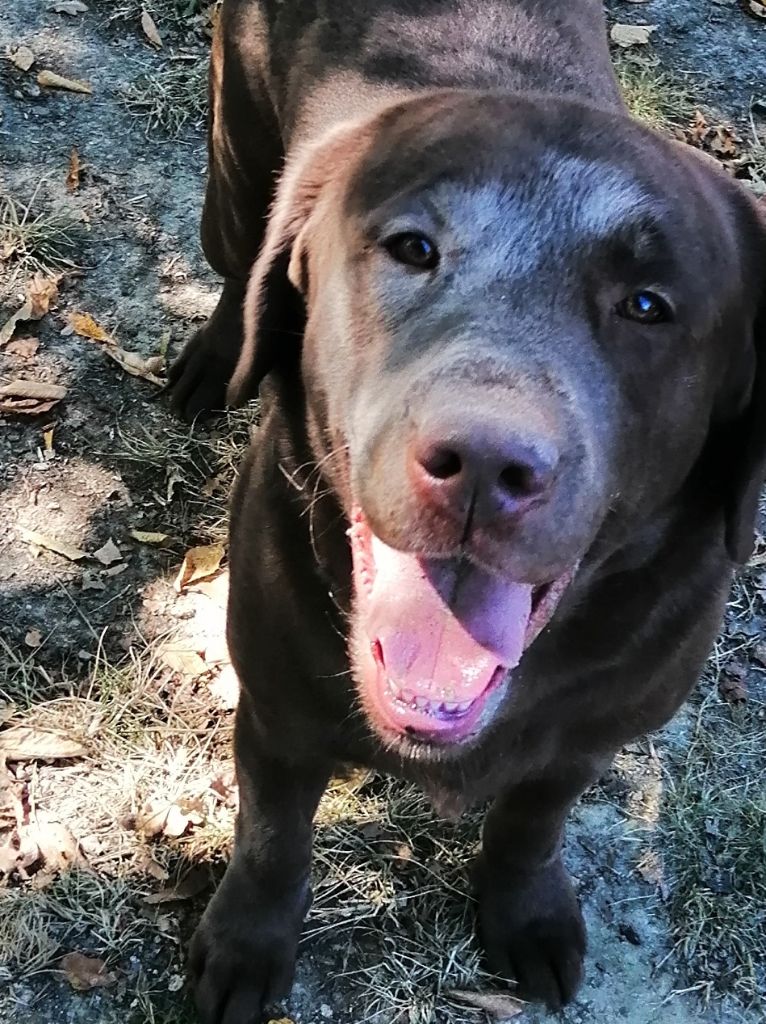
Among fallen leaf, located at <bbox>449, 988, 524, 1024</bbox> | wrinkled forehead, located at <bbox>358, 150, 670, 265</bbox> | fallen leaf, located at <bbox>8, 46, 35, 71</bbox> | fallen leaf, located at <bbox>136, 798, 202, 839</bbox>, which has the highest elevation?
wrinkled forehead, located at <bbox>358, 150, 670, 265</bbox>

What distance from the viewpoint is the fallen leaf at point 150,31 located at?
460 centimetres

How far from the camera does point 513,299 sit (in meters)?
1.84

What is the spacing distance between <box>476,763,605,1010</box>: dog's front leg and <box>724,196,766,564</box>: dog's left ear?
34.5 inches

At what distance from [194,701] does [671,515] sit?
4.94 feet

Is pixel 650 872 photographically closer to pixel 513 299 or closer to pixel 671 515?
pixel 671 515

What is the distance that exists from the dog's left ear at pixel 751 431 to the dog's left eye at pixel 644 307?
0.25m

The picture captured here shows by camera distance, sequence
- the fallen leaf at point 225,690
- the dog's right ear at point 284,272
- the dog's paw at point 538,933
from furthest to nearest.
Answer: the fallen leaf at point 225,690, the dog's paw at point 538,933, the dog's right ear at point 284,272

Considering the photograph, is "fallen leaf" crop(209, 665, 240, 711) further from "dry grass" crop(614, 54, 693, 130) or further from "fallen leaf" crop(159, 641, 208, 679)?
"dry grass" crop(614, 54, 693, 130)

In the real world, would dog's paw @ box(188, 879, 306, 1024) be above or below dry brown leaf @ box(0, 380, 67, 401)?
below

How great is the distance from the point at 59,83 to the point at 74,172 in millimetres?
421

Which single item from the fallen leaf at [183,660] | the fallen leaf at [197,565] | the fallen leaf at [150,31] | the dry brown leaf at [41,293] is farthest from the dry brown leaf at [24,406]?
the fallen leaf at [150,31]

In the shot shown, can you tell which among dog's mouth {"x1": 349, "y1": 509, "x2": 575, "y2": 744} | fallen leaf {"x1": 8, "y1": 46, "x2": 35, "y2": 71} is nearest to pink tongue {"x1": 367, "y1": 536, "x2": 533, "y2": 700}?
dog's mouth {"x1": 349, "y1": 509, "x2": 575, "y2": 744}

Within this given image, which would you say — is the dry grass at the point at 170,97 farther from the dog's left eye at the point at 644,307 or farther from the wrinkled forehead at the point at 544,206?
the dog's left eye at the point at 644,307

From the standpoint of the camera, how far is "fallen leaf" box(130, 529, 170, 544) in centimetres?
345
